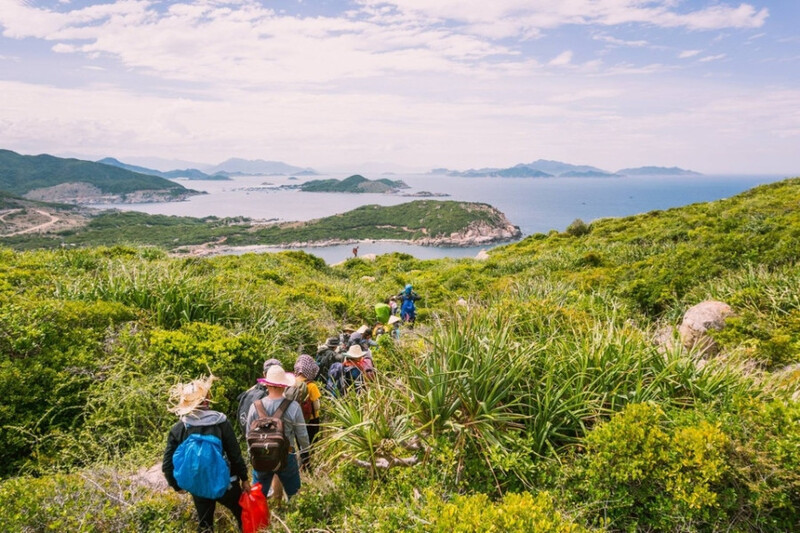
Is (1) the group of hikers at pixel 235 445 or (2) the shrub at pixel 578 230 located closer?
(1) the group of hikers at pixel 235 445

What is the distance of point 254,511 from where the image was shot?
12.1 ft

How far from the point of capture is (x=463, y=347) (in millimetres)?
4383

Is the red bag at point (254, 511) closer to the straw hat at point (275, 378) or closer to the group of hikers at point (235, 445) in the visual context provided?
the group of hikers at point (235, 445)

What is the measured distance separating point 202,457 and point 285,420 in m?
0.87

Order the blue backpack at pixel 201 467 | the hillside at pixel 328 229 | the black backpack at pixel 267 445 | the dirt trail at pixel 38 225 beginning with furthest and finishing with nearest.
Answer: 1. the hillside at pixel 328 229
2. the dirt trail at pixel 38 225
3. the black backpack at pixel 267 445
4. the blue backpack at pixel 201 467

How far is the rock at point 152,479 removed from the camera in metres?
3.99

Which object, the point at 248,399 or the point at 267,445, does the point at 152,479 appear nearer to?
the point at 248,399

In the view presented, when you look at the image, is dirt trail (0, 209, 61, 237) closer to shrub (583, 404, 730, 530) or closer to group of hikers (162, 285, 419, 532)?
group of hikers (162, 285, 419, 532)

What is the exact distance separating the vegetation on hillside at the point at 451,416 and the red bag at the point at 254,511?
0.69 feet

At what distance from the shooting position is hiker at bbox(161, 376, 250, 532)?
3.43 metres

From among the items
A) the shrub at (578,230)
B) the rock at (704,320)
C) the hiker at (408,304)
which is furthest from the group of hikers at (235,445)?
the shrub at (578,230)

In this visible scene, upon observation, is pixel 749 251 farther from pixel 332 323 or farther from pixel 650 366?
pixel 332 323

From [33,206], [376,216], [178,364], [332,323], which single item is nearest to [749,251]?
[332,323]

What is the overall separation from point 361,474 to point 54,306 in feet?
17.5
